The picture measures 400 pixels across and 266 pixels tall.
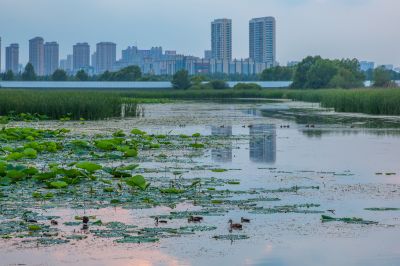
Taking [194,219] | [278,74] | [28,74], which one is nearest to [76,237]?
[194,219]

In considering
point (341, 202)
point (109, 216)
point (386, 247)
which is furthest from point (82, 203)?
point (386, 247)

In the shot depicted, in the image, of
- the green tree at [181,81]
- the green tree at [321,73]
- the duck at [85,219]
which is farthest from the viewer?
the green tree at [181,81]

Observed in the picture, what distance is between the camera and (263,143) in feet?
63.8

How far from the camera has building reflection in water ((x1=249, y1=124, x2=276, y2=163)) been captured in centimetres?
1586

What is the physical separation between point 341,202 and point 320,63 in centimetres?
7276

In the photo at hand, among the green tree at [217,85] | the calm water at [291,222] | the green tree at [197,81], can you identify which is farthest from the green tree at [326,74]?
the calm water at [291,222]

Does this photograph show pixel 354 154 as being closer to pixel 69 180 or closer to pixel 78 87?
pixel 69 180

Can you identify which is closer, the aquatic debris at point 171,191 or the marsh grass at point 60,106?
the aquatic debris at point 171,191

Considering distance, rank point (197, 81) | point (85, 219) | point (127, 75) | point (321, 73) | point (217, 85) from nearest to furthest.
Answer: point (85, 219) < point (321, 73) < point (217, 85) < point (197, 81) < point (127, 75)

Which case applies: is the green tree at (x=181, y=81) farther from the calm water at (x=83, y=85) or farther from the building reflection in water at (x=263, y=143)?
the building reflection in water at (x=263, y=143)

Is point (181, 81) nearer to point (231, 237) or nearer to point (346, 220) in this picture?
point (346, 220)

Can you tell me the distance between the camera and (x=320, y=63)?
8162cm

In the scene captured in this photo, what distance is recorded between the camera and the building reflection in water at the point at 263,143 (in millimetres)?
15863

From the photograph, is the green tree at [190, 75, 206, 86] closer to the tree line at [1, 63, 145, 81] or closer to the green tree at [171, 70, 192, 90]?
the green tree at [171, 70, 192, 90]
